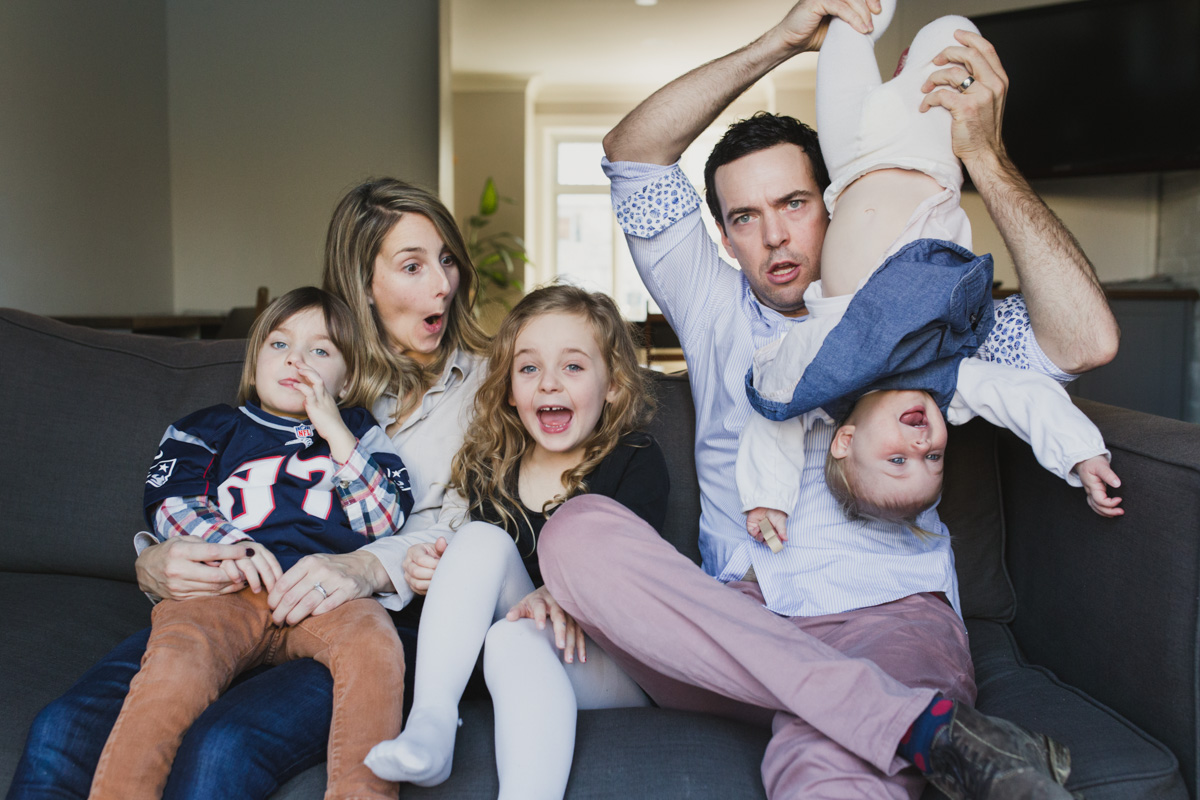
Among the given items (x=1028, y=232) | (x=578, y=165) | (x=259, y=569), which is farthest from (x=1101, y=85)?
(x=578, y=165)

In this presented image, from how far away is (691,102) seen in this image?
5.14ft

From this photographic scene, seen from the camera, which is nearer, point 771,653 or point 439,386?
point 771,653

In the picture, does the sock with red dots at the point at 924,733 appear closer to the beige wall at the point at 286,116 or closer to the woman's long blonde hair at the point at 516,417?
the woman's long blonde hair at the point at 516,417

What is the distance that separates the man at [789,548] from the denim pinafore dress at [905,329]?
0.53 feet

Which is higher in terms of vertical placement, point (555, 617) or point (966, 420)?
point (966, 420)

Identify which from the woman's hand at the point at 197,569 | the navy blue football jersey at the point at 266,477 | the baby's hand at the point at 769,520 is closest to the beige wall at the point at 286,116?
the navy blue football jersey at the point at 266,477

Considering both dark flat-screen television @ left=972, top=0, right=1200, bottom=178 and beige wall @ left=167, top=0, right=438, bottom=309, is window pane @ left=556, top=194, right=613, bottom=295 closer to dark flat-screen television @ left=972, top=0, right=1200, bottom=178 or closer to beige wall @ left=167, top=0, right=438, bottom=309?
beige wall @ left=167, top=0, right=438, bottom=309

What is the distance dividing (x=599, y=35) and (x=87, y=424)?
637 cm

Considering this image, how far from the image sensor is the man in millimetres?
960

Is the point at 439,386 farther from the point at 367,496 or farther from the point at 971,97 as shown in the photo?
the point at 971,97

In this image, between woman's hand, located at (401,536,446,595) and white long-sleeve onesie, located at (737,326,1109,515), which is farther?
woman's hand, located at (401,536,446,595)

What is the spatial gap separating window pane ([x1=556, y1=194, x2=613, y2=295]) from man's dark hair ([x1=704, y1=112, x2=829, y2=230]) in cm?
810

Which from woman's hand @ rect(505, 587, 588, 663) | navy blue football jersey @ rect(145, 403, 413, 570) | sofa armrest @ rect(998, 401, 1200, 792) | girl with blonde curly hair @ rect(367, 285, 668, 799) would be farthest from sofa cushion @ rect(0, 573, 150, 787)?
sofa armrest @ rect(998, 401, 1200, 792)

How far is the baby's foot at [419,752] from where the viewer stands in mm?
950
